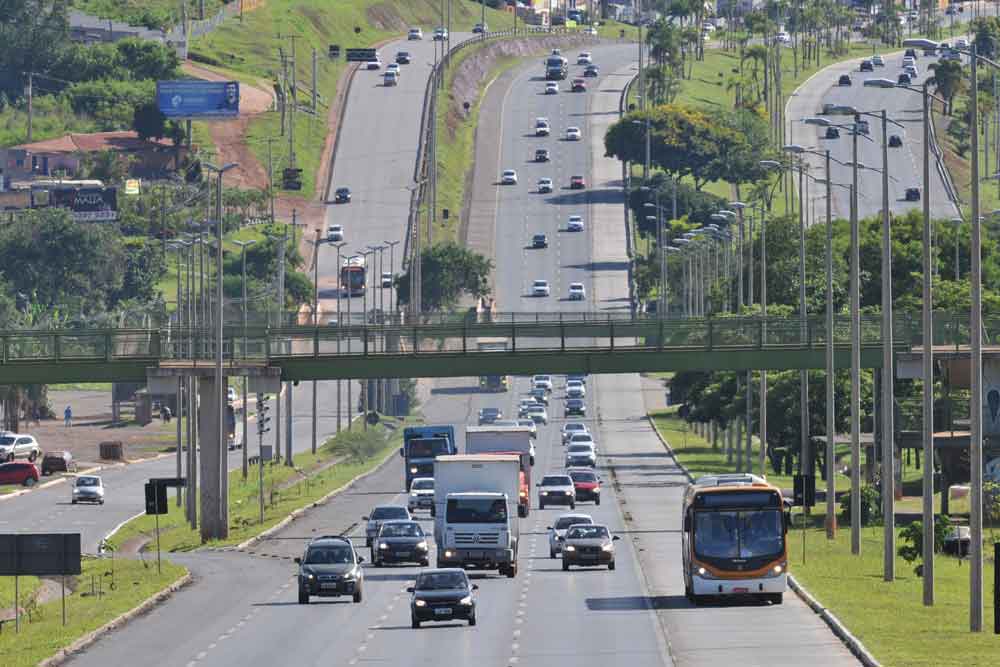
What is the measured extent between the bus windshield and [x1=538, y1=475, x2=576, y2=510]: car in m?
52.2

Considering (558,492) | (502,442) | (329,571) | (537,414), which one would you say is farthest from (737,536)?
(537,414)

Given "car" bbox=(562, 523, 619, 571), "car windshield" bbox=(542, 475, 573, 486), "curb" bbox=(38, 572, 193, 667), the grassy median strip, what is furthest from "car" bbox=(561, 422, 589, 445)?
"curb" bbox=(38, 572, 193, 667)

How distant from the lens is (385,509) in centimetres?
9456

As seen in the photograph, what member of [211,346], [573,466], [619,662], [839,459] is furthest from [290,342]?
[839,459]

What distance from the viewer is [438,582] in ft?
202

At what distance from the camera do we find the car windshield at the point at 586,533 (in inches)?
3216

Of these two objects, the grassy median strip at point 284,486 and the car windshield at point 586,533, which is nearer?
the car windshield at point 586,533

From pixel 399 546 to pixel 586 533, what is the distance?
6.42 m

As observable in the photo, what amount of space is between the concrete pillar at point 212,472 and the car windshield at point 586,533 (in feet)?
60.8

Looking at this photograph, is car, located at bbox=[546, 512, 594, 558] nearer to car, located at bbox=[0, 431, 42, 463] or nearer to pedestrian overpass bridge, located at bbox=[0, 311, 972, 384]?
pedestrian overpass bridge, located at bbox=[0, 311, 972, 384]

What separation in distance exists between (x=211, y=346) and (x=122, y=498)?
27.7 metres

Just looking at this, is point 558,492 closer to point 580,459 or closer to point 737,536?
point 580,459

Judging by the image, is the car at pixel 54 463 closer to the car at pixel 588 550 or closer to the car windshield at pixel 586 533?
the car windshield at pixel 586 533

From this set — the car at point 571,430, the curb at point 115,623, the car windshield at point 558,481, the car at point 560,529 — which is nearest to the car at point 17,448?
the car at point 571,430
